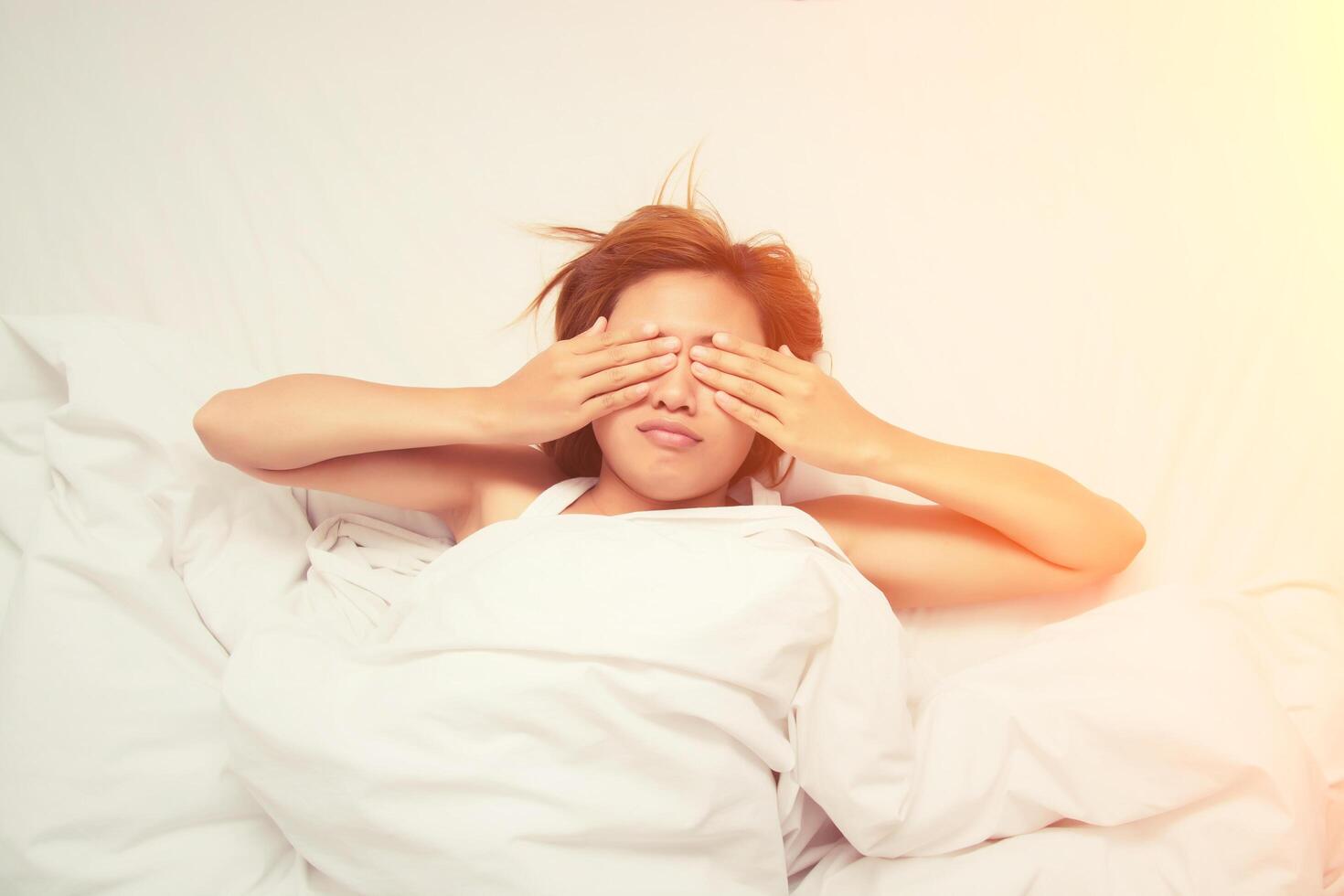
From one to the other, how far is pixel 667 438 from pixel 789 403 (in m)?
0.14

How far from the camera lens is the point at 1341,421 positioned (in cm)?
111

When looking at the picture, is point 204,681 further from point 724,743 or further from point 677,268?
point 677,268

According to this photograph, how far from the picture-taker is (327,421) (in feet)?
3.15

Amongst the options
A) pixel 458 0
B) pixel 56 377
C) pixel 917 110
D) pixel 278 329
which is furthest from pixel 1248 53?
pixel 56 377

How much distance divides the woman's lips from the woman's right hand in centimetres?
4

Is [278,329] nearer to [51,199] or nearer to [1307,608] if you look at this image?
[51,199]

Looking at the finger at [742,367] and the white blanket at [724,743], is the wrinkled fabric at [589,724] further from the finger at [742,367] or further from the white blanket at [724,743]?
the finger at [742,367]

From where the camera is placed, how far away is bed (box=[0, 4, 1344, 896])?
76 cm

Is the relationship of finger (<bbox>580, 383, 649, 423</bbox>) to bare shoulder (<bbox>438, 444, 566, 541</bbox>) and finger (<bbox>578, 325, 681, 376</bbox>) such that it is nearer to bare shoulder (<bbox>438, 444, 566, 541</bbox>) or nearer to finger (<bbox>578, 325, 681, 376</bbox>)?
finger (<bbox>578, 325, 681, 376</bbox>)

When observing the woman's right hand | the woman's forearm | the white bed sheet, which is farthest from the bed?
the woman's right hand

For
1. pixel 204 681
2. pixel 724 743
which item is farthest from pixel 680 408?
pixel 204 681

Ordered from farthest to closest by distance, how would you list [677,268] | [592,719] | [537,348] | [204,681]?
[537,348] < [677,268] < [204,681] < [592,719]

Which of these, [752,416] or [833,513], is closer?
[752,416]

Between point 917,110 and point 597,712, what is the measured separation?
107cm
